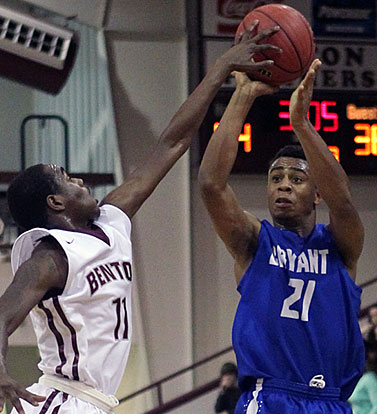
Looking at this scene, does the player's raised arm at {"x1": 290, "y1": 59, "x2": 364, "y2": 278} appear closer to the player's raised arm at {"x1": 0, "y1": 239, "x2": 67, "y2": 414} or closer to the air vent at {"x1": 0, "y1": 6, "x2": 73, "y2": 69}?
the player's raised arm at {"x1": 0, "y1": 239, "x2": 67, "y2": 414}

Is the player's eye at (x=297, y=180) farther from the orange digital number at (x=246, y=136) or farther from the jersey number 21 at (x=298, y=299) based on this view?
the orange digital number at (x=246, y=136)

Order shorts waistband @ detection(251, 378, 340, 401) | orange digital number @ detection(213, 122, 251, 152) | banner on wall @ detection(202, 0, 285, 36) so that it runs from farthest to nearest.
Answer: banner on wall @ detection(202, 0, 285, 36), orange digital number @ detection(213, 122, 251, 152), shorts waistband @ detection(251, 378, 340, 401)

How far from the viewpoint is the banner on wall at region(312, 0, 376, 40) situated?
8859 millimetres

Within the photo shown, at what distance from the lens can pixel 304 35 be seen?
12.9 feet

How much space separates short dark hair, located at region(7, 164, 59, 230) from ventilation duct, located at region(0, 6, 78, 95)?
5.32 meters

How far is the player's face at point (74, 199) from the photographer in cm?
328

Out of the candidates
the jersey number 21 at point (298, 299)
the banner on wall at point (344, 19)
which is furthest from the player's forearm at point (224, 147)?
the banner on wall at point (344, 19)

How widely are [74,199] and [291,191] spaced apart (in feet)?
3.22

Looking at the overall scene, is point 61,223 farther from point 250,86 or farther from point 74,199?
point 250,86

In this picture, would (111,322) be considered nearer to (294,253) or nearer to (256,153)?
(294,253)

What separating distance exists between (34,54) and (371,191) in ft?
10.5

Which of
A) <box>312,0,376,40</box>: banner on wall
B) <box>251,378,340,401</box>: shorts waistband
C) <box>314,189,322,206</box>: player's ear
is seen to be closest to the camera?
<box>251,378,340,401</box>: shorts waistband

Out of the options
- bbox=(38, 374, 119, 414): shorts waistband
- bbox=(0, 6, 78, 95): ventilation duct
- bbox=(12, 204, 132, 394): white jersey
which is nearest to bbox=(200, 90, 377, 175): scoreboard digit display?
bbox=(0, 6, 78, 95): ventilation duct

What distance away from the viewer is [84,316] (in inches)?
123
